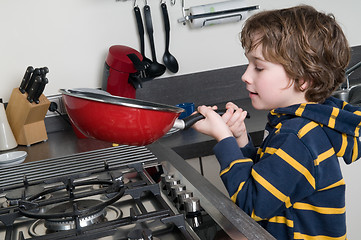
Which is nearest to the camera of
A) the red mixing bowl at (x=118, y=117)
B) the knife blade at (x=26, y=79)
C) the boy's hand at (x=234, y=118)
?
the red mixing bowl at (x=118, y=117)

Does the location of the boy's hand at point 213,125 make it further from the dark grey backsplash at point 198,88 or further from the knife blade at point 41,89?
the dark grey backsplash at point 198,88

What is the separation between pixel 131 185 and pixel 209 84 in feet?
3.92

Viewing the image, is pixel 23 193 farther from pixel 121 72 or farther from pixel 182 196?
pixel 121 72

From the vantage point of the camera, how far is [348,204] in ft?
5.49

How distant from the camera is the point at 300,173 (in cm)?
100

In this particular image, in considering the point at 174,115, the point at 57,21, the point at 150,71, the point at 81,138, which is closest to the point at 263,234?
the point at 174,115

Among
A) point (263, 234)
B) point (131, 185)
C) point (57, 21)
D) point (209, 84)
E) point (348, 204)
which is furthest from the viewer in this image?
point (209, 84)

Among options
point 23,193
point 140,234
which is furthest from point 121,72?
point 140,234

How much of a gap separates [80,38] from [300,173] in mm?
1308

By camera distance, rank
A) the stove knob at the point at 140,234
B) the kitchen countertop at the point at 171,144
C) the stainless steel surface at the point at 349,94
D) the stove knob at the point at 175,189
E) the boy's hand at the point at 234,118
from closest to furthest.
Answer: the stove knob at the point at 140,234
the stove knob at the point at 175,189
the boy's hand at the point at 234,118
the kitchen countertop at the point at 171,144
the stainless steel surface at the point at 349,94

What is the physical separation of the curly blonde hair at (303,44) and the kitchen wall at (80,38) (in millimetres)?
974

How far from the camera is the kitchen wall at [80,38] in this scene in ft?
6.43

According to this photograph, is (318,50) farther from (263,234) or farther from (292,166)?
(263,234)

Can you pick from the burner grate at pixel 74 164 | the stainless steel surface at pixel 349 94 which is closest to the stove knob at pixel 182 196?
the burner grate at pixel 74 164
